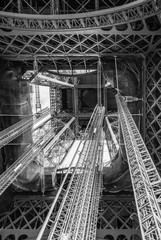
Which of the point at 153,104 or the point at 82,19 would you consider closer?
the point at 82,19

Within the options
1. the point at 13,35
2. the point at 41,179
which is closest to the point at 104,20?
the point at 13,35

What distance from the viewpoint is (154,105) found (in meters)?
16.3

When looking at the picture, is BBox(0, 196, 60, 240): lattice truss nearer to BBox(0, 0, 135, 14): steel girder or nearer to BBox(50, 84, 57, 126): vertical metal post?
BBox(50, 84, 57, 126): vertical metal post

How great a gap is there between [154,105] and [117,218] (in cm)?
818

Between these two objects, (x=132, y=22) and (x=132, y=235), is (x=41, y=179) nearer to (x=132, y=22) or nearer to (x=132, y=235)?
(x=132, y=235)

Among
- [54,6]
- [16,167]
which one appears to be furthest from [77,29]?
[16,167]

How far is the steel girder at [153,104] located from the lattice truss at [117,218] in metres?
3.62

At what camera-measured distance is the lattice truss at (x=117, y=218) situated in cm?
1528

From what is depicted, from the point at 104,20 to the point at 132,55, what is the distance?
3.82 metres

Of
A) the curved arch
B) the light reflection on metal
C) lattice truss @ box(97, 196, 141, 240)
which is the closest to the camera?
the light reflection on metal

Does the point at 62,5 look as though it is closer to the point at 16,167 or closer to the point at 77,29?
the point at 77,29

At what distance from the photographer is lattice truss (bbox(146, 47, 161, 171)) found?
630 inches

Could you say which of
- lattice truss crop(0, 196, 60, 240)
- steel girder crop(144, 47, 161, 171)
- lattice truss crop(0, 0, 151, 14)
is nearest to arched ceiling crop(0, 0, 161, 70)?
lattice truss crop(0, 0, 151, 14)

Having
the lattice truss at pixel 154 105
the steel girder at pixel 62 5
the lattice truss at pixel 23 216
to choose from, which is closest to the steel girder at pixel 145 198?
the lattice truss at pixel 154 105
